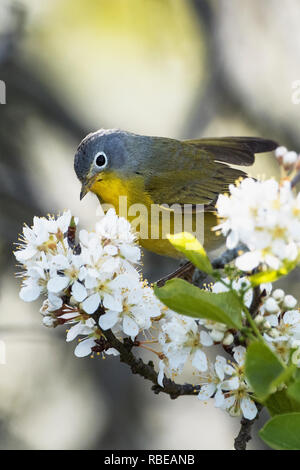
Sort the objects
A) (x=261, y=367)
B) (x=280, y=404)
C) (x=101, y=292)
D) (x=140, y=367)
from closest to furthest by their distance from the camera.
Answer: (x=261, y=367), (x=280, y=404), (x=101, y=292), (x=140, y=367)

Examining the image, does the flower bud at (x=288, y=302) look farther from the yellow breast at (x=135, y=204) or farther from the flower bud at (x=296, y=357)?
the yellow breast at (x=135, y=204)

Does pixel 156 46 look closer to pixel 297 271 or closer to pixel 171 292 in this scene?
pixel 297 271

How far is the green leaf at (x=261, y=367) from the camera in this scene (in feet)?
5.13

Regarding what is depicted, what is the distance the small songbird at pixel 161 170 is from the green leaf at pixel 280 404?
2.85 metres

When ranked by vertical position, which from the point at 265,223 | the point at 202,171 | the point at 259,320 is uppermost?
the point at 265,223

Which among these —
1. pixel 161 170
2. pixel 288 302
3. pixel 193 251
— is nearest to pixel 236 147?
pixel 161 170

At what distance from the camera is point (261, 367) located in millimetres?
1577

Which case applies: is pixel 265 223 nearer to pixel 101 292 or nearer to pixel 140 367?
pixel 101 292

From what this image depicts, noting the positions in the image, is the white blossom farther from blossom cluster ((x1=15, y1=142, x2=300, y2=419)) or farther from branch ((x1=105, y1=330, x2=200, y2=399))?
branch ((x1=105, y1=330, x2=200, y2=399))

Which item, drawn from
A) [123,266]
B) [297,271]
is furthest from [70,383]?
[123,266]

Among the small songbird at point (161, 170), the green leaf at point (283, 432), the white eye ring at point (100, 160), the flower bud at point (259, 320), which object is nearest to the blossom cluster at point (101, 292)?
the flower bud at point (259, 320)

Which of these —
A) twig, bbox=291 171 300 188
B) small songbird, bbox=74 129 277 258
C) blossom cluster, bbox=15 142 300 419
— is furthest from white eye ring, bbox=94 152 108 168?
twig, bbox=291 171 300 188

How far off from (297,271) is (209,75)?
2.27 metres

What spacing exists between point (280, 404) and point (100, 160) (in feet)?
10.9
